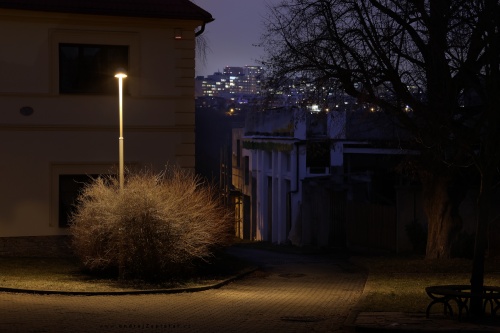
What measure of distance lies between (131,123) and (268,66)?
450 centimetres

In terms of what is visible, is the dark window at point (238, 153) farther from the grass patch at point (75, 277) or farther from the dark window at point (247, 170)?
the grass patch at point (75, 277)

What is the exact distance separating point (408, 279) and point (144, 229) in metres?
6.40

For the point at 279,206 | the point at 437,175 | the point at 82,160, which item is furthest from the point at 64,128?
the point at 279,206

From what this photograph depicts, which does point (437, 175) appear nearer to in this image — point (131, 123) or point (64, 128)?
point (131, 123)

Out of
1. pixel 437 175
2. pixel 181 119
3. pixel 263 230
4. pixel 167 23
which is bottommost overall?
pixel 263 230

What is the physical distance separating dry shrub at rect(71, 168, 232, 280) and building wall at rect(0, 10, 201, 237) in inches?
149

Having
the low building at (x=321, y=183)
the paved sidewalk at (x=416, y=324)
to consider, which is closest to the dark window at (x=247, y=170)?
the low building at (x=321, y=183)

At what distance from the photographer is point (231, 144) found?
64.1 metres

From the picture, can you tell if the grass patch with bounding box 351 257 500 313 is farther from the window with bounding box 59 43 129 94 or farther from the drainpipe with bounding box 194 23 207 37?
the window with bounding box 59 43 129 94

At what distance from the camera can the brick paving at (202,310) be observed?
43.1ft

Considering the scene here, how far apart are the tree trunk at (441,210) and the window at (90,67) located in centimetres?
939

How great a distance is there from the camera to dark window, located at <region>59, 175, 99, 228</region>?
80.8 ft

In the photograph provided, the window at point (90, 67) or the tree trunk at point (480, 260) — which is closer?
the tree trunk at point (480, 260)

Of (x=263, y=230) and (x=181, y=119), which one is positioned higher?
(x=181, y=119)
